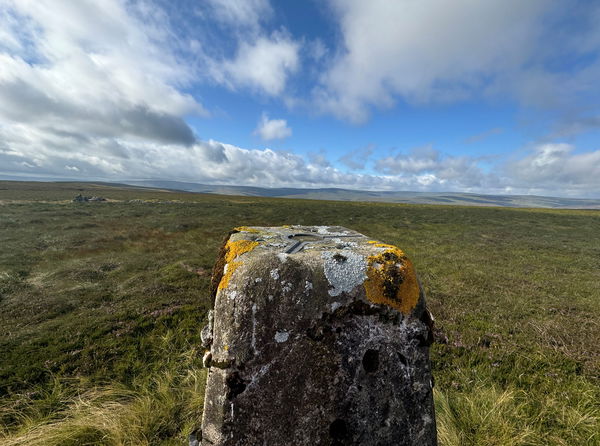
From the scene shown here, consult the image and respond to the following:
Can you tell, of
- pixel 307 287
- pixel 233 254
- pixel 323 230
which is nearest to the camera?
pixel 307 287

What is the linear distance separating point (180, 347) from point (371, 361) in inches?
255

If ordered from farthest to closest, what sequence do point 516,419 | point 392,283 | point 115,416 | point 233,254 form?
1. point 516,419
2. point 115,416
3. point 233,254
4. point 392,283

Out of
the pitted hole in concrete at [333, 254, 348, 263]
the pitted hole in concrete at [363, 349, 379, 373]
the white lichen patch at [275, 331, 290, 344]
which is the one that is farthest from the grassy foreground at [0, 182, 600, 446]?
the pitted hole in concrete at [333, 254, 348, 263]

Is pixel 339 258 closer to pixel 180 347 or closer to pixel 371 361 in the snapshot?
pixel 371 361

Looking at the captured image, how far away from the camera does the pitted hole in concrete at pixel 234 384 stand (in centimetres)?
257

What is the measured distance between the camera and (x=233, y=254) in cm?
338

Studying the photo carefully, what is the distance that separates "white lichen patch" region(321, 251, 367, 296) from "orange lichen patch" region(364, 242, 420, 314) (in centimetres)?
9

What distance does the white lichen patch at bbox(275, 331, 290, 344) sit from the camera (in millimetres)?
2648

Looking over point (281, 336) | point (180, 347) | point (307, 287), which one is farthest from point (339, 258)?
point (180, 347)

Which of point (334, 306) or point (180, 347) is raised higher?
point (334, 306)

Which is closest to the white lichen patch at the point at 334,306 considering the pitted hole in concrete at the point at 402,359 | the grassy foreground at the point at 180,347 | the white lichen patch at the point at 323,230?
the pitted hole in concrete at the point at 402,359

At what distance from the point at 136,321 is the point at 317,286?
8476 mm

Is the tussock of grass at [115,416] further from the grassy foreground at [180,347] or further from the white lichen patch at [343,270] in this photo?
the white lichen patch at [343,270]

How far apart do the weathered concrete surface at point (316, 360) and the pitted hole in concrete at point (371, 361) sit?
0.01 metres
